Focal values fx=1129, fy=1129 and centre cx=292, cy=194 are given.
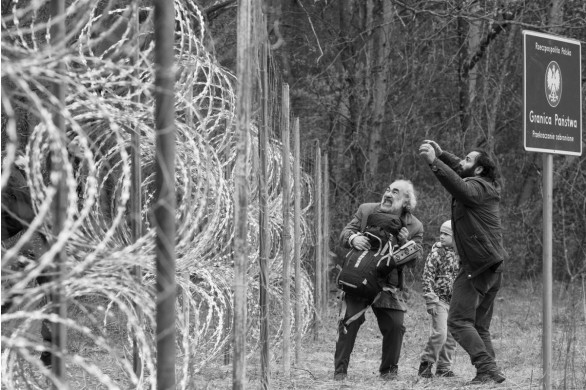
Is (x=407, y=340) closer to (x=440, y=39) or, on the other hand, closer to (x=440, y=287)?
(x=440, y=287)

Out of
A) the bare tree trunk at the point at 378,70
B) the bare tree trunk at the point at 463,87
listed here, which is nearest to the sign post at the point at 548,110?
the bare tree trunk at the point at 378,70

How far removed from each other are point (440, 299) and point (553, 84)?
342 centimetres

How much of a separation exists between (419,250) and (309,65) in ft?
54.8

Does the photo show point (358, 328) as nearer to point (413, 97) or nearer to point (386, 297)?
point (386, 297)

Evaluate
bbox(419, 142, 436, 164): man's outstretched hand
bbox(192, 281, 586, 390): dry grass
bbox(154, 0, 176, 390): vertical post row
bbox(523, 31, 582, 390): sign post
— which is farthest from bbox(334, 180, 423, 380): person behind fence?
bbox(154, 0, 176, 390): vertical post row

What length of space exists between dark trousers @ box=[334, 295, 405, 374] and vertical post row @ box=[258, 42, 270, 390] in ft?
6.86

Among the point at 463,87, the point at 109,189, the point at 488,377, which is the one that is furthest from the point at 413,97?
the point at 488,377

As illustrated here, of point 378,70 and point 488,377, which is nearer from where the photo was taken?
point 488,377

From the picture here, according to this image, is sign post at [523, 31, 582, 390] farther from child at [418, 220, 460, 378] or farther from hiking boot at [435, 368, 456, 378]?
hiking boot at [435, 368, 456, 378]

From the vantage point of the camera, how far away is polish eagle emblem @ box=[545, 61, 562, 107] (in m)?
7.07

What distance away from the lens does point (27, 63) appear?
117 inches

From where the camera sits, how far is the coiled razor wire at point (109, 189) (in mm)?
3131

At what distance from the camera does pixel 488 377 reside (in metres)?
9.14

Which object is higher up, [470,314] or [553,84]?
[553,84]
